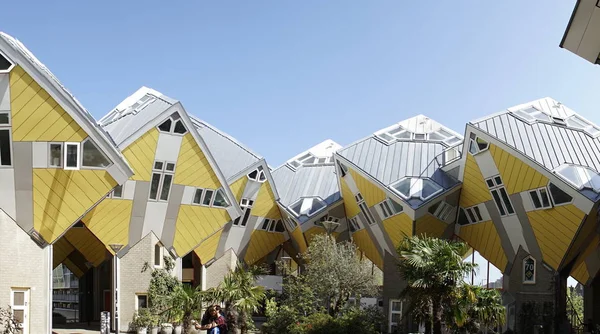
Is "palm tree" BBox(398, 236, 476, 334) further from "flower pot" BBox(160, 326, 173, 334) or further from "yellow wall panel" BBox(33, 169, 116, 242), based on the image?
"flower pot" BBox(160, 326, 173, 334)

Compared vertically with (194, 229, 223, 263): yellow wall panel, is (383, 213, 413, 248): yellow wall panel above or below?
above

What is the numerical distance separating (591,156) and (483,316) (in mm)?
11638

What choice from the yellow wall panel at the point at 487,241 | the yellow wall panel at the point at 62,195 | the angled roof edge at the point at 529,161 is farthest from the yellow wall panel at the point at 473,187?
the yellow wall panel at the point at 62,195

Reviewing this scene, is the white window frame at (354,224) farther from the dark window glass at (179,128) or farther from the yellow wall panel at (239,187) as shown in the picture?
the dark window glass at (179,128)

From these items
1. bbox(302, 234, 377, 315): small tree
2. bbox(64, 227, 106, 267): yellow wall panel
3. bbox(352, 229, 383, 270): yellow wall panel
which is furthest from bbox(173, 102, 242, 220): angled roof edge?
bbox(64, 227, 106, 267): yellow wall panel

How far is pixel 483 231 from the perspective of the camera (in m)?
35.3

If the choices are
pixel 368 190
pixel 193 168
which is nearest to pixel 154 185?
pixel 193 168

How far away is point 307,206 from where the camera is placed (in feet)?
142

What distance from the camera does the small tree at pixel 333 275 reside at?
97.7 ft

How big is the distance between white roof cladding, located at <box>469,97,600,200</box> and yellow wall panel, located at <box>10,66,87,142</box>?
20.2 meters

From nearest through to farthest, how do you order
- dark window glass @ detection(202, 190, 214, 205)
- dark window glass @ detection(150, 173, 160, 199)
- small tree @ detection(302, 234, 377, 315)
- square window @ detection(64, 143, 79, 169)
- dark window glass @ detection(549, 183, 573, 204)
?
square window @ detection(64, 143, 79, 169), dark window glass @ detection(549, 183, 573, 204), small tree @ detection(302, 234, 377, 315), dark window glass @ detection(150, 173, 160, 199), dark window glass @ detection(202, 190, 214, 205)

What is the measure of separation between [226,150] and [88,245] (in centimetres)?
1113

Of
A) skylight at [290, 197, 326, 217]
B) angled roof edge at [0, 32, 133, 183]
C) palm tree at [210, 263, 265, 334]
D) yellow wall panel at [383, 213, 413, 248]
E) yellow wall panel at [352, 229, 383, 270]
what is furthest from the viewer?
skylight at [290, 197, 326, 217]

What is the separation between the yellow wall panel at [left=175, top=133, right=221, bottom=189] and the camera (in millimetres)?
33094
